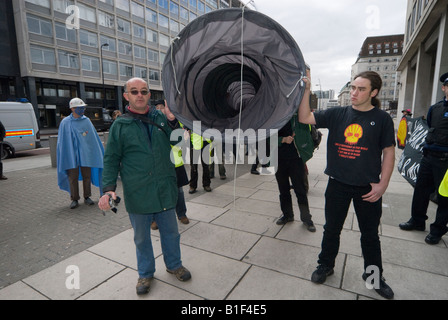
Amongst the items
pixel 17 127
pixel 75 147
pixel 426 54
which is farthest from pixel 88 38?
pixel 426 54

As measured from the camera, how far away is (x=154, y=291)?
2480 millimetres

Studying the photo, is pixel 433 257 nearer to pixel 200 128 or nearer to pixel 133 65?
pixel 200 128

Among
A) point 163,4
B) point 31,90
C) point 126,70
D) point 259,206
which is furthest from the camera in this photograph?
point 163,4

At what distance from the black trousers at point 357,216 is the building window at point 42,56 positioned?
108 ft

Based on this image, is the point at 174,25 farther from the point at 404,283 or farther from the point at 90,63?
the point at 404,283

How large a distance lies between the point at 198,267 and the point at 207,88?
2027mm

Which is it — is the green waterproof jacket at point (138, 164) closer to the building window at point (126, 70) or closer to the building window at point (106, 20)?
the building window at point (106, 20)

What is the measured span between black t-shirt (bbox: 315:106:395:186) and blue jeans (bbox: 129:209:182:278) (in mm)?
1667

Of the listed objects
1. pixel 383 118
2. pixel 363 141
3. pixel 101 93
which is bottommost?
pixel 363 141

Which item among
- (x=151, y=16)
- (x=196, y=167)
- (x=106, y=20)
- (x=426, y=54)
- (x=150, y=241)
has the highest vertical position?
(x=151, y=16)

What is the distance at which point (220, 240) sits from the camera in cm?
348

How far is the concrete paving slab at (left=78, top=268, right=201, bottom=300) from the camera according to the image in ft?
7.82

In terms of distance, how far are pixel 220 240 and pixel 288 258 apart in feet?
3.05
